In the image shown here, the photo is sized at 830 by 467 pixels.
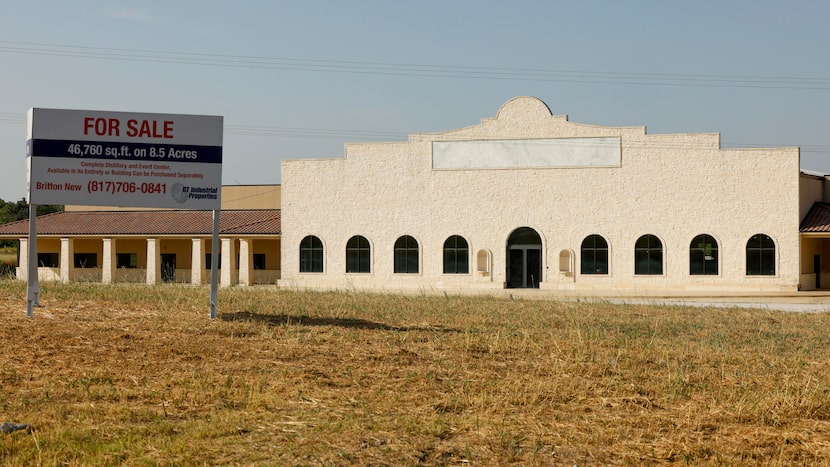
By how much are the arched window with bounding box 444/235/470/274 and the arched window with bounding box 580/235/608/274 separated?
5202 millimetres

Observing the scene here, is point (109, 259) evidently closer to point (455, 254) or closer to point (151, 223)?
point (151, 223)

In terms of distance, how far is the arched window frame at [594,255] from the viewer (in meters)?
37.3

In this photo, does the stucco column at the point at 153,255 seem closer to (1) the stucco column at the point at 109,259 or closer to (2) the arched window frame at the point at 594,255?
(1) the stucco column at the point at 109,259

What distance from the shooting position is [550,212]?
37.9 meters

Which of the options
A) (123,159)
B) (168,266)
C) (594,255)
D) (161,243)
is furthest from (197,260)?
(123,159)

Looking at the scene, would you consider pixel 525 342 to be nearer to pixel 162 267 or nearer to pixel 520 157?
pixel 520 157

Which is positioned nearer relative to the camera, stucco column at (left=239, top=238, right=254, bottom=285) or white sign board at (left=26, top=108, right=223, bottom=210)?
white sign board at (left=26, top=108, right=223, bottom=210)

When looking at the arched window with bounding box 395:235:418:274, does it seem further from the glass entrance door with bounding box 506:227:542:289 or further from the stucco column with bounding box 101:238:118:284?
the stucco column with bounding box 101:238:118:284

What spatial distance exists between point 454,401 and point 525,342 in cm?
492

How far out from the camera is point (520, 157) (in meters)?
38.2

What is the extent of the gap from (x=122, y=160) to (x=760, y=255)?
27.7 metres

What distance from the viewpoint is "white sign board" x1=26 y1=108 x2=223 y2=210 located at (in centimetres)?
1650

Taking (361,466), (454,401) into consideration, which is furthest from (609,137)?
(361,466)

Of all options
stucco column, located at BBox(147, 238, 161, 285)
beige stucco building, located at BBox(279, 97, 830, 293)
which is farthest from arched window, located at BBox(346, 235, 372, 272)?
stucco column, located at BBox(147, 238, 161, 285)
